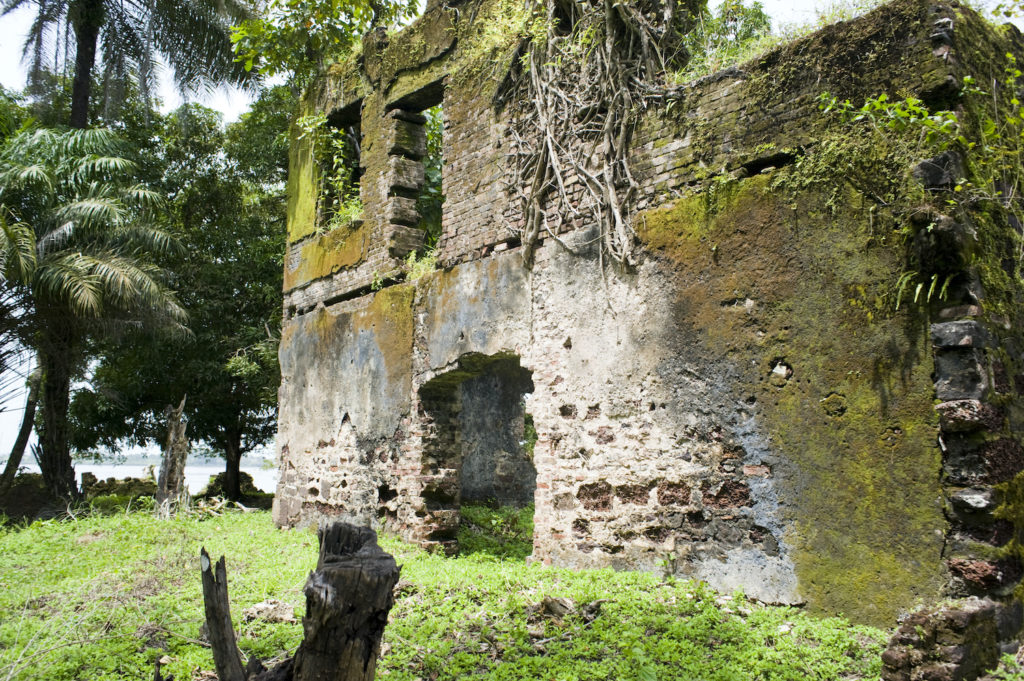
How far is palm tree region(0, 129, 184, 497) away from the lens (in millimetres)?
10203

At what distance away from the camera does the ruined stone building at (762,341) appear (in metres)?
3.82

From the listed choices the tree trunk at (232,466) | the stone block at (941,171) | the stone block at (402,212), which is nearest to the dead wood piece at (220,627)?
the stone block at (941,171)

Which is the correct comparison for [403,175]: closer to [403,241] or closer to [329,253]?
[403,241]

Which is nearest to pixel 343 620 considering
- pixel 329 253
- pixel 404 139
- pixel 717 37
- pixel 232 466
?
pixel 717 37

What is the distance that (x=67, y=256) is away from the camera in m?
10.4

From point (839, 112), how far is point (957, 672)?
307 centimetres

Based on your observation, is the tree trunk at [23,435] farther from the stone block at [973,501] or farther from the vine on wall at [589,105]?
the stone block at [973,501]

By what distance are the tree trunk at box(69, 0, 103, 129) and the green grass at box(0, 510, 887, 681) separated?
1034 centimetres

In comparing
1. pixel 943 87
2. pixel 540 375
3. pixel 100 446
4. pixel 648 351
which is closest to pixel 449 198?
pixel 540 375

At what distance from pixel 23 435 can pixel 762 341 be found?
37.2ft

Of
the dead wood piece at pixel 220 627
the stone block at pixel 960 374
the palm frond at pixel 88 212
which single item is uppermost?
the palm frond at pixel 88 212

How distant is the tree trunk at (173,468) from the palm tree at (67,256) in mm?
1957

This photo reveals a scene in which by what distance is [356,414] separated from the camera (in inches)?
311

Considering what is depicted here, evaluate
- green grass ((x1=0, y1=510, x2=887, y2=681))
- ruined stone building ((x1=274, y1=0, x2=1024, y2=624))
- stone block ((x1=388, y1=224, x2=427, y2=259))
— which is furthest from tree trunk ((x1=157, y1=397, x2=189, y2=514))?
stone block ((x1=388, y1=224, x2=427, y2=259))
